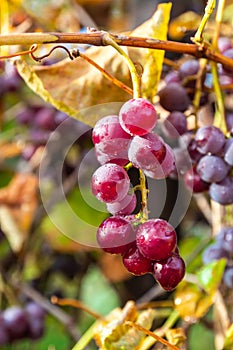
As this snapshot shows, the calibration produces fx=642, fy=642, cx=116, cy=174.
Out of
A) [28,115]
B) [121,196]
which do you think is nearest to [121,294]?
[28,115]

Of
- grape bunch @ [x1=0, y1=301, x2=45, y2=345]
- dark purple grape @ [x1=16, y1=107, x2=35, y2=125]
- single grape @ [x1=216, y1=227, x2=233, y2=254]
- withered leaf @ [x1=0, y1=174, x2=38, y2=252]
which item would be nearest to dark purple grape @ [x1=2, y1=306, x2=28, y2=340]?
grape bunch @ [x1=0, y1=301, x2=45, y2=345]

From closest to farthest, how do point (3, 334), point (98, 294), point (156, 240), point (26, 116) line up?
point (156, 240) → point (3, 334) → point (26, 116) → point (98, 294)

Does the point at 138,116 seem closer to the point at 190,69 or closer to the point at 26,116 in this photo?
the point at 190,69

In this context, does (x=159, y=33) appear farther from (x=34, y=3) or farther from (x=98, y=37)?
(x=34, y=3)

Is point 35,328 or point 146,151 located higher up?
point 146,151

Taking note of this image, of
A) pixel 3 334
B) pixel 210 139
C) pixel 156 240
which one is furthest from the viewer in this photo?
pixel 3 334

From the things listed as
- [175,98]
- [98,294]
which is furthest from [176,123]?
[98,294]
